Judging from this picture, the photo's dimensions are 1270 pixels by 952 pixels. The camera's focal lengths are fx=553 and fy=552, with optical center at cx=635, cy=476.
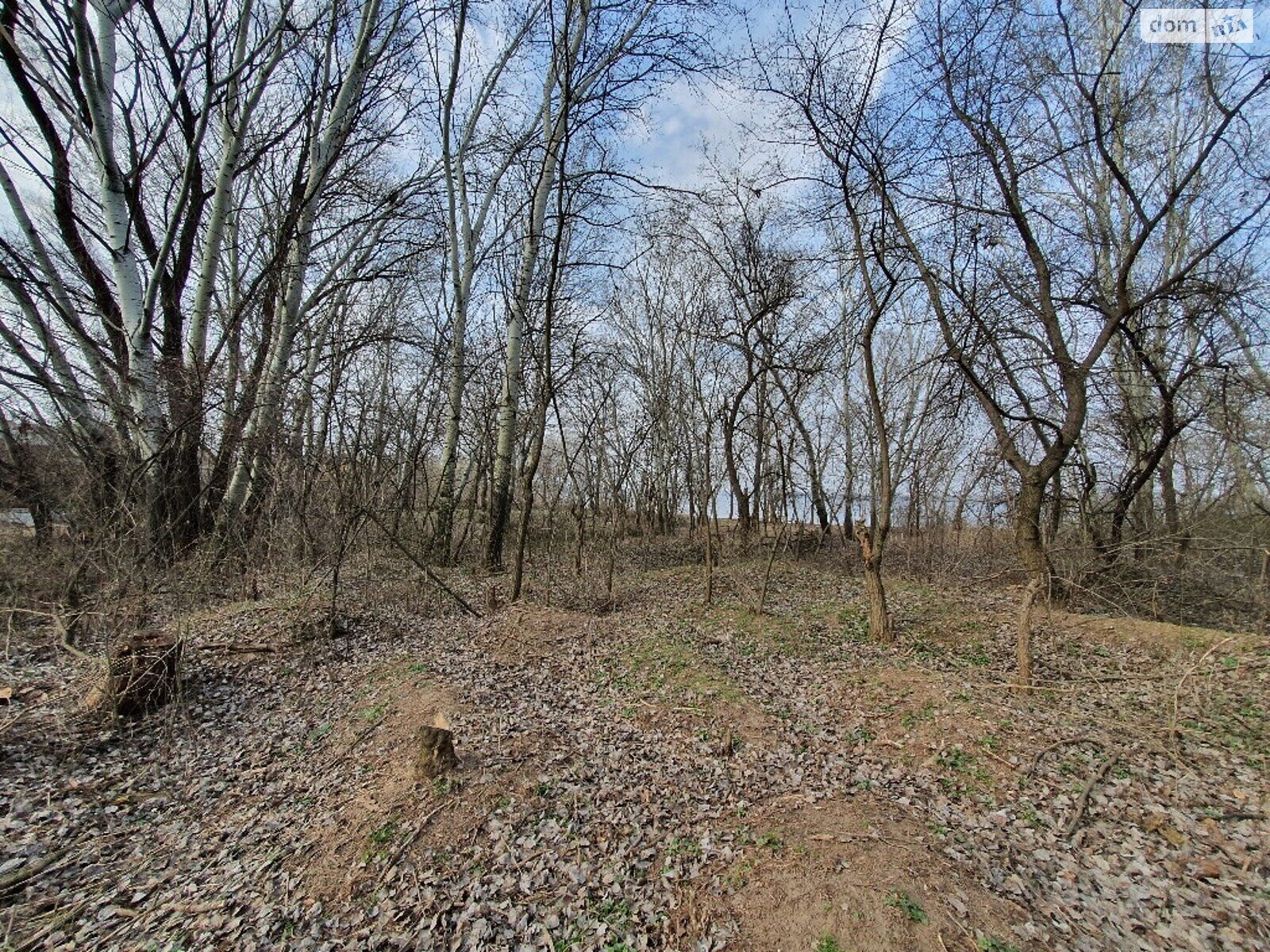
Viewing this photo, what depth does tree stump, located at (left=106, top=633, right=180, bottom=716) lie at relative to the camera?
4.25 m

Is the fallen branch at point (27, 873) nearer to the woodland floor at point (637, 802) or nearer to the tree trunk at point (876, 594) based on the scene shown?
the woodland floor at point (637, 802)

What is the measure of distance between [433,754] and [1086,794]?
13.3ft

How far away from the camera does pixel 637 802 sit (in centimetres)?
A: 349

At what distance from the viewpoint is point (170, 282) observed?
819 centimetres

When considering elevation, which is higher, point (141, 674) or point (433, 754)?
point (141, 674)

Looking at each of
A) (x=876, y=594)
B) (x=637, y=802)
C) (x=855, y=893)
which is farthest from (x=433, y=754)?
(x=876, y=594)

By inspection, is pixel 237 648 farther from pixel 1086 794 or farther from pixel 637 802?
pixel 1086 794

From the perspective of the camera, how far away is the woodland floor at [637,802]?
258 centimetres

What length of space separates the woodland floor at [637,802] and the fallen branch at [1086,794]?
1.3 inches

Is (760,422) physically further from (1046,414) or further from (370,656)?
(370,656)

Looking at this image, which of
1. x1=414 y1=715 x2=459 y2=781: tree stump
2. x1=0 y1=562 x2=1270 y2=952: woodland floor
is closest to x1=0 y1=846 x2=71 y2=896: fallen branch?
x1=0 y1=562 x2=1270 y2=952: woodland floor

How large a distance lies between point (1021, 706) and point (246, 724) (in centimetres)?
642

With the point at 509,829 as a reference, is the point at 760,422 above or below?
above

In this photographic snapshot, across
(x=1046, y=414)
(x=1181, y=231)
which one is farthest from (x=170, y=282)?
(x=1181, y=231)
